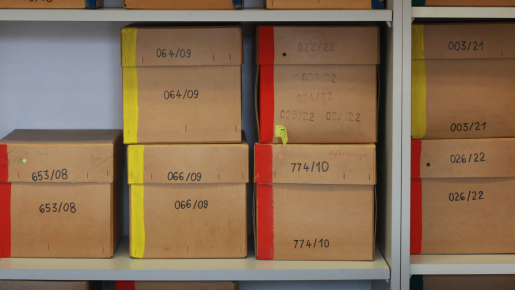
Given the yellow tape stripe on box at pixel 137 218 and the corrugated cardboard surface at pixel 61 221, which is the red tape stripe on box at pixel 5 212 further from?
the yellow tape stripe on box at pixel 137 218

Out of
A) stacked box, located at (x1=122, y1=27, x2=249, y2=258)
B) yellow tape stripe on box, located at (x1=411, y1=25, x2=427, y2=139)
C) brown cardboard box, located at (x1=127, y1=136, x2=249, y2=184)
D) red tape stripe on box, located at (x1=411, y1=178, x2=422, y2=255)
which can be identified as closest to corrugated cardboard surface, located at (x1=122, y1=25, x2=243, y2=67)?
stacked box, located at (x1=122, y1=27, x2=249, y2=258)

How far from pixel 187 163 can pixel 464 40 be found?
2.47ft

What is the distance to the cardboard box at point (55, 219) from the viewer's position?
1046 millimetres

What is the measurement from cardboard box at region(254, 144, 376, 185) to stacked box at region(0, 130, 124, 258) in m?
0.41

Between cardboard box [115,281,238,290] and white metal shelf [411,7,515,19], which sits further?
cardboard box [115,281,238,290]

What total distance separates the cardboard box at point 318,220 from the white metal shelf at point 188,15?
1.34 feet

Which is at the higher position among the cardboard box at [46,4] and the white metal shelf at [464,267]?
the cardboard box at [46,4]

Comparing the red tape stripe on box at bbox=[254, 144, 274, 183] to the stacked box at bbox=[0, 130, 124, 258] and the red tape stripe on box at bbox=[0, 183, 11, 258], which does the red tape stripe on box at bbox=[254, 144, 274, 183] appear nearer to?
the stacked box at bbox=[0, 130, 124, 258]

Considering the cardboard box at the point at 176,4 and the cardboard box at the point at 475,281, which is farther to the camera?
the cardboard box at the point at 475,281

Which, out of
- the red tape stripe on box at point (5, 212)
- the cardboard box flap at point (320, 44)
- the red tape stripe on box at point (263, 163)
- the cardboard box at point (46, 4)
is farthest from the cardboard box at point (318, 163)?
the red tape stripe on box at point (5, 212)

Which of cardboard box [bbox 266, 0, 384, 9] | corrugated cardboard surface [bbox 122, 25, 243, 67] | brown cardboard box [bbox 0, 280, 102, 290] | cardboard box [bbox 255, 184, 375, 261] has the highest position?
cardboard box [bbox 266, 0, 384, 9]

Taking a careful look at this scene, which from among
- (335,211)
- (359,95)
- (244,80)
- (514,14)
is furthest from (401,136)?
(244,80)

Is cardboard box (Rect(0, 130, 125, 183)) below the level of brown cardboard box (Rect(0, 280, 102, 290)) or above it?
above

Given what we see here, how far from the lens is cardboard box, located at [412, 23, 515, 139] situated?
1001mm
